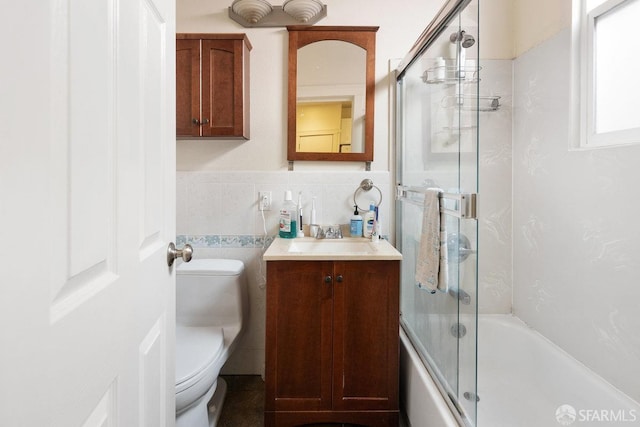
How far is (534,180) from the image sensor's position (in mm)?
1793

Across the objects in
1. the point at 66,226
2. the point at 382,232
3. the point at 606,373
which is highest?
the point at 66,226

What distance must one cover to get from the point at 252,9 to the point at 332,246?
140cm

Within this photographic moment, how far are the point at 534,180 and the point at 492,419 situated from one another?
1164mm

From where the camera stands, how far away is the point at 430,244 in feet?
4.29

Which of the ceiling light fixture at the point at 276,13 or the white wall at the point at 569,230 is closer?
the white wall at the point at 569,230

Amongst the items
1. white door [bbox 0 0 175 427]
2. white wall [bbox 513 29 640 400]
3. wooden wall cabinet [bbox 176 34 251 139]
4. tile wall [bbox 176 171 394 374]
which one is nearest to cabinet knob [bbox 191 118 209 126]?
wooden wall cabinet [bbox 176 34 251 139]

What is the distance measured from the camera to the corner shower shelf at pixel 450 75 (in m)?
1.11

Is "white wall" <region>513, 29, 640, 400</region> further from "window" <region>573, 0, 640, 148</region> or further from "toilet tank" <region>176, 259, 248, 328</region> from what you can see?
"toilet tank" <region>176, 259, 248, 328</region>

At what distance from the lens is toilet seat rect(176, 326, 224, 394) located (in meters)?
1.32

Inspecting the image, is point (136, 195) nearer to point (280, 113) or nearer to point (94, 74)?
point (94, 74)

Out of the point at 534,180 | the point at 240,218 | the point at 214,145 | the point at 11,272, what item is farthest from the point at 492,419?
the point at 214,145

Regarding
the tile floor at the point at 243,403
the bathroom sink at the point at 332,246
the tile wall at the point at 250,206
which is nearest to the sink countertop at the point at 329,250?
the bathroom sink at the point at 332,246

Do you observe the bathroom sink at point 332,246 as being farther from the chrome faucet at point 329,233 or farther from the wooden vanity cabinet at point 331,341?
the wooden vanity cabinet at point 331,341

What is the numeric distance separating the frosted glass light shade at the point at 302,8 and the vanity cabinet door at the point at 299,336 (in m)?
1.41
